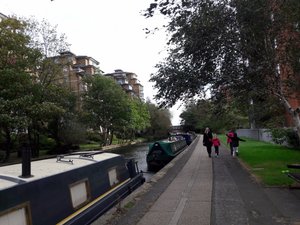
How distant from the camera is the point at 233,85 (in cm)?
1630

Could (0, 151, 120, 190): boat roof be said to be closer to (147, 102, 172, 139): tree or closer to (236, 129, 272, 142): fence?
(236, 129, 272, 142): fence

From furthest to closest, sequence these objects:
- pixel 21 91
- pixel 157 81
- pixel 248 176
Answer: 1. pixel 21 91
2. pixel 157 81
3. pixel 248 176

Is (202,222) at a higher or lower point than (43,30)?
lower

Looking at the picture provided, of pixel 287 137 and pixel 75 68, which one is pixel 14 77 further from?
pixel 75 68

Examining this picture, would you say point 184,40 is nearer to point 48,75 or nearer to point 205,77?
point 205,77

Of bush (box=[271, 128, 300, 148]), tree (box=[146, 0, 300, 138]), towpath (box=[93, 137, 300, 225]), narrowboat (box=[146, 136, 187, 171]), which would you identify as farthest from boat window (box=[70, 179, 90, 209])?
bush (box=[271, 128, 300, 148])

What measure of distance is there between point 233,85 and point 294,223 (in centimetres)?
899

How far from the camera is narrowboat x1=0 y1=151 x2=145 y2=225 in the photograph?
21.2 ft

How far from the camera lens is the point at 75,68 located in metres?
90.3

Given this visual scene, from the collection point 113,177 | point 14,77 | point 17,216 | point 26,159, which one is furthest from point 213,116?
point 14,77

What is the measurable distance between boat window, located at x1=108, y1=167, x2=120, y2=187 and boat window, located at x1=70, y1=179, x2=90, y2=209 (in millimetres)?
2079

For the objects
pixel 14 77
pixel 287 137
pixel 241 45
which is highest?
pixel 14 77

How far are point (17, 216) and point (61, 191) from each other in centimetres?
165

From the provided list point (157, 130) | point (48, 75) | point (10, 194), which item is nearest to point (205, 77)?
point (10, 194)
